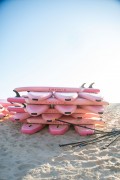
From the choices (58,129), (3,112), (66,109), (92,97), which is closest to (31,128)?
(58,129)

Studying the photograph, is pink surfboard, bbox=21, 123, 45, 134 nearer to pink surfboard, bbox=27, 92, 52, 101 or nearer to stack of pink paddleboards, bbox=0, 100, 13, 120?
pink surfboard, bbox=27, 92, 52, 101

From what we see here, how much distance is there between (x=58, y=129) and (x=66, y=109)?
46 cm

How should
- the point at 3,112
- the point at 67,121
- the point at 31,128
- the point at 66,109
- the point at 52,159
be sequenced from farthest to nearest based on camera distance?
the point at 3,112, the point at 67,121, the point at 31,128, the point at 66,109, the point at 52,159

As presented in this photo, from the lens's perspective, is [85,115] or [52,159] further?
[85,115]

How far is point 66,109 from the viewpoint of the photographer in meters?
5.28

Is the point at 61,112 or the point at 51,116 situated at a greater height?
the point at 61,112

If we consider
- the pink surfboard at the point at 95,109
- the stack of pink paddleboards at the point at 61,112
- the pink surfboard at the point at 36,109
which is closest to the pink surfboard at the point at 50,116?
the stack of pink paddleboards at the point at 61,112

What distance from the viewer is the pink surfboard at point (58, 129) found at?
5234 millimetres

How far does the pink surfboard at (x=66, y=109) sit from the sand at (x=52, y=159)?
1.61 feet

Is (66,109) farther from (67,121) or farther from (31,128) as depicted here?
(31,128)

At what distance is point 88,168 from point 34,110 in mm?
2032

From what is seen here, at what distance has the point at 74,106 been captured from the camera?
5461 mm

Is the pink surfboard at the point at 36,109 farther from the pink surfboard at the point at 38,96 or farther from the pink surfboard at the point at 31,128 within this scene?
the pink surfboard at the point at 31,128

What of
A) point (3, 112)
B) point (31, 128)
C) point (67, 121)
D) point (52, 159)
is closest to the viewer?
point (52, 159)
